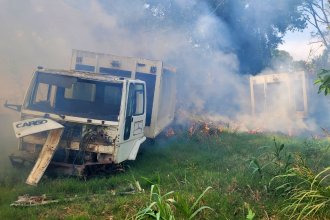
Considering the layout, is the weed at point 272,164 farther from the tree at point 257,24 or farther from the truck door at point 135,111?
the tree at point 257,24

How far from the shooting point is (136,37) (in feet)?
52.0

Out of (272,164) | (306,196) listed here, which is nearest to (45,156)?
A: (306,196)

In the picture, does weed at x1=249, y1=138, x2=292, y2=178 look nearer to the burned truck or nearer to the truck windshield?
the burned truck

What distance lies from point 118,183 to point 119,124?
3.39 ft

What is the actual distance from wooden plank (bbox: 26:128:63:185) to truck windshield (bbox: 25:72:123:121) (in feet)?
1.70

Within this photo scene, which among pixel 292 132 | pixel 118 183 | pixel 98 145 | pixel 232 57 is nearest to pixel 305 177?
pixel 118 183

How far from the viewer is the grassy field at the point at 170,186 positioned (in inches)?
185

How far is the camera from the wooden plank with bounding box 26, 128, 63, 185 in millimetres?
5741

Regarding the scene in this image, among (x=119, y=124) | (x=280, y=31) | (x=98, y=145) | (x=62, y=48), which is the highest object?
(x=280, y=31)

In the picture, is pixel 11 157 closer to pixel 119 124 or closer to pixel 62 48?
pixel 119 124

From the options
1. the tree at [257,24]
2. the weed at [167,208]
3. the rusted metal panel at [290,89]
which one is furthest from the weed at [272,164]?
the tree at [257,24]

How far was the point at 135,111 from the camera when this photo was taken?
739 cm

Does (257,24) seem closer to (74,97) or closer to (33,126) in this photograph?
(74,97)

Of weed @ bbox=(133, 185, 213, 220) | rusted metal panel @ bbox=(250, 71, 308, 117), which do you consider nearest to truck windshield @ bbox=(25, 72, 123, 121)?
weed @ bbox=(133, 185, 213, 220)
